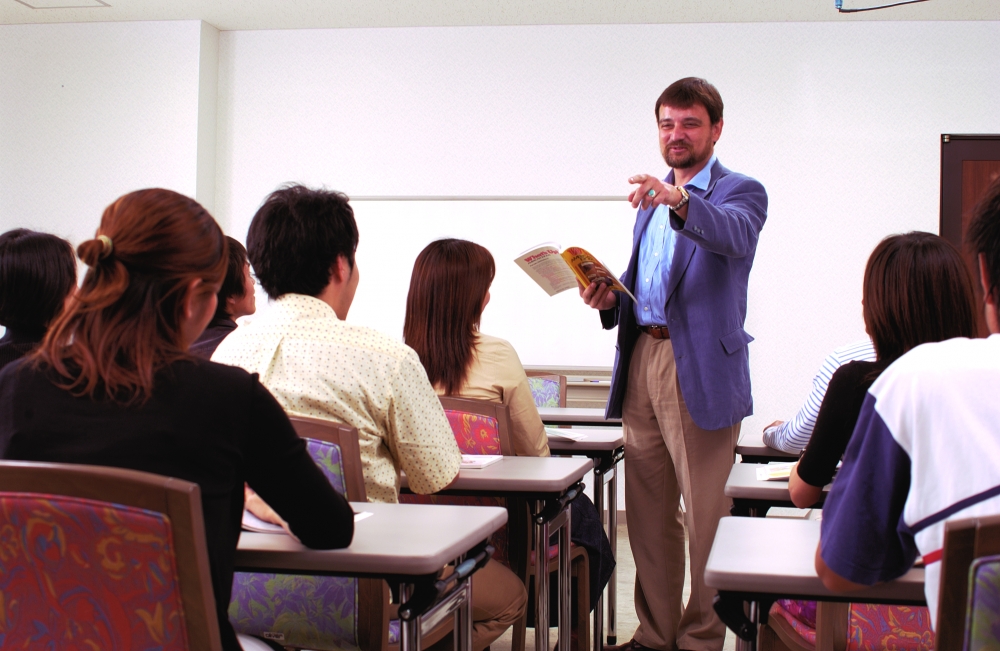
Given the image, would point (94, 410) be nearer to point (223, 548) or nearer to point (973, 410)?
point (223, 548)

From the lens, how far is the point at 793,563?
1.24m

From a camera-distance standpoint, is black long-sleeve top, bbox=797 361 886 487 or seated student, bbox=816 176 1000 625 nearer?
seated student, bbox=816 176 1000 625

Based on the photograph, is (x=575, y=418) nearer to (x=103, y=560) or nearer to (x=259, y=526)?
(x=259, y=526)

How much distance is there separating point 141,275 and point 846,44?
4.89 m

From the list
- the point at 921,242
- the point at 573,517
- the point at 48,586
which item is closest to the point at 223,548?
the point at 48,586

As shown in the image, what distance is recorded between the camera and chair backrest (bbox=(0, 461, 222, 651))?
99 cm

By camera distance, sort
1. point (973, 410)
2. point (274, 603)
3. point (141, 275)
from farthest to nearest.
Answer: point (274, 603), point (141, 275), point (973, 410)

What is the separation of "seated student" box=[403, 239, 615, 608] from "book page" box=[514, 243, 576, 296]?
0.36 ft

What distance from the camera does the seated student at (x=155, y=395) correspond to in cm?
109

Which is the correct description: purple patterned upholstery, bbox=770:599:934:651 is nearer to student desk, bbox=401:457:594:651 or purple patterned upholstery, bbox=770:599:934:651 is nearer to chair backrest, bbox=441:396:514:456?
student desk, bbox=401:457:594:651

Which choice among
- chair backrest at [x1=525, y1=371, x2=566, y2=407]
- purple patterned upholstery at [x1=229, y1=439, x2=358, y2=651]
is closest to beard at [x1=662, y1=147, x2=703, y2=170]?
chair backrest at [x1=525, y1=371, x2=566, y2=407]

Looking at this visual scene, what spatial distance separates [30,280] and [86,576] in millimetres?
1316

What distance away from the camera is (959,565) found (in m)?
0.91

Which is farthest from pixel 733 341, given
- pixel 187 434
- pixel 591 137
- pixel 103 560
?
pixel 591 137
